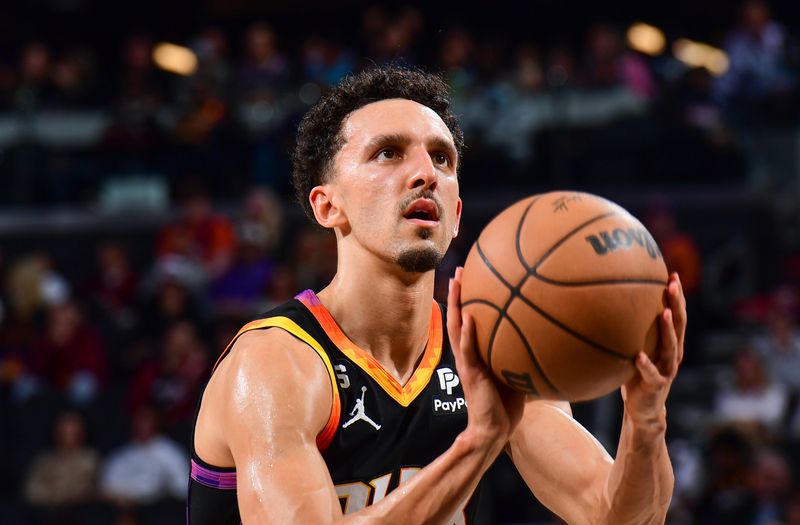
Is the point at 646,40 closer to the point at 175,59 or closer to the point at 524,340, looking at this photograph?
the point at 175,59

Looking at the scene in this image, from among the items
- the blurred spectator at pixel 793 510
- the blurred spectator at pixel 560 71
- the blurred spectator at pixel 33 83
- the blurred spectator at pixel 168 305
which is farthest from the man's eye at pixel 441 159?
the blurred spectator at pixel 33 83

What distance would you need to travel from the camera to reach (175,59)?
14656mm

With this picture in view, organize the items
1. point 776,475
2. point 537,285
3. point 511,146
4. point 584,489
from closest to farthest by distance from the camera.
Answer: point 537,285 → point 584,489 → point 776,475 → point 511,146

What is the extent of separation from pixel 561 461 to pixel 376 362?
2.23ft

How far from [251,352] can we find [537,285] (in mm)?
920

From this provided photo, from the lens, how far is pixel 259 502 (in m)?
3.42

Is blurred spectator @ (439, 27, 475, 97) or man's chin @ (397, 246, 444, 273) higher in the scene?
man's chin @ (397, 246, 444, 273)

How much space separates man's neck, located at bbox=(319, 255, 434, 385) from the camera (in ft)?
13.4

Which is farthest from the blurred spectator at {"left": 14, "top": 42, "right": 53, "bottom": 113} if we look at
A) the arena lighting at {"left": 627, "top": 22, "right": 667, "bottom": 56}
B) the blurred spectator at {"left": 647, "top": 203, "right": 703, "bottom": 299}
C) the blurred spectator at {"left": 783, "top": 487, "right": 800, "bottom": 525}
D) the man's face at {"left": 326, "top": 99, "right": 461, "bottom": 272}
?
the man's face at {"left": 326, "top": 99, "right": 461, "bottom": 272}

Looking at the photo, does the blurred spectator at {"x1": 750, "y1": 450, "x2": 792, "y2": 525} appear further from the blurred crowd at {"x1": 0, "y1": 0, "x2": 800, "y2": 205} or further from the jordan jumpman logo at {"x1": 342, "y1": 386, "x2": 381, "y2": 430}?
the jordan jumpman logo at {"x1": 342, "y1": 386, "x2": 381, "y2": 430}

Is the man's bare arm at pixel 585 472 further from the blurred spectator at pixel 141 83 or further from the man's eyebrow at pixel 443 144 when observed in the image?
the blurred spectator at pixel 141 83

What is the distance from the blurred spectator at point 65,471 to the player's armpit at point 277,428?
6.73m

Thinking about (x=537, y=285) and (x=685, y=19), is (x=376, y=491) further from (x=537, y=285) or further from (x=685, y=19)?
(x=685, y=19)

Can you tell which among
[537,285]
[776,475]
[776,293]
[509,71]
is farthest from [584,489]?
[509,71]
